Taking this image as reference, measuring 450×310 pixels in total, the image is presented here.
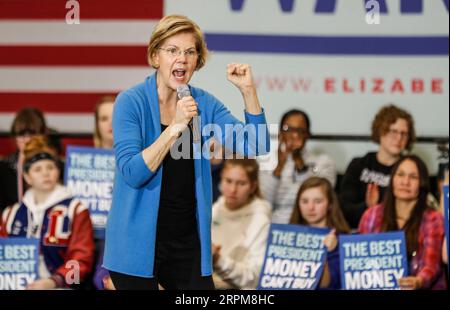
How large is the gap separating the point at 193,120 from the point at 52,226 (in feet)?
5.04

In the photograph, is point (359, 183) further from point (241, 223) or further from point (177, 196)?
point (177, 196)

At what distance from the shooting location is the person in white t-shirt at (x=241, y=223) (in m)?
3.64

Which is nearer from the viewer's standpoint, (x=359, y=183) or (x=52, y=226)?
(x=52, y=226)

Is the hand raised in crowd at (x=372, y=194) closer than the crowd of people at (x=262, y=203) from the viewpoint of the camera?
No

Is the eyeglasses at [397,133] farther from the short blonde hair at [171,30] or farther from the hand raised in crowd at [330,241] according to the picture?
the short blonde hair at [171,30]

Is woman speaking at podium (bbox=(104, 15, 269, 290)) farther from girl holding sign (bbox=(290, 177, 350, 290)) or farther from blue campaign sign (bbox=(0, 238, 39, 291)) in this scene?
girl holding sign (bbox=(290, 177, 350, 290))

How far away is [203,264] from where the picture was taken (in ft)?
7.60

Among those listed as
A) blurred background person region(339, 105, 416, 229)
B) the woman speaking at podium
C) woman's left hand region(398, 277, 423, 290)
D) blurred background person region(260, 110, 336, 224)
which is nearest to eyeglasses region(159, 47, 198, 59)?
the woman speaking at podium

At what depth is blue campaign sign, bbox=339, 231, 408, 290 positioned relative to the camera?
137 inches

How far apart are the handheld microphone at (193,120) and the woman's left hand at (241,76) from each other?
135mm

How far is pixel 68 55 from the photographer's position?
457 centimetres

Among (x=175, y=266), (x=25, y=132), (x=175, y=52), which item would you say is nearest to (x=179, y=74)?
(x=175, y=52)

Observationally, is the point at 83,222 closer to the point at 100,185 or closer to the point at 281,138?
the point at 100,185

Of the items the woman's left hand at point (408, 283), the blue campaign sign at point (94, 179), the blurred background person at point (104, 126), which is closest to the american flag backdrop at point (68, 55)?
the blurred background person at point (104, 126)
